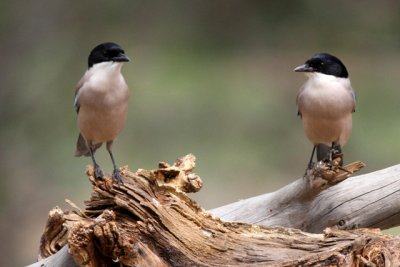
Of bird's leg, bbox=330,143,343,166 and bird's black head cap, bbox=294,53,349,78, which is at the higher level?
bird's black head cap, bbox=294,53,349,78

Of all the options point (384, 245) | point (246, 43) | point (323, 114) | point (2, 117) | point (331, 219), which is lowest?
point (384, 245)

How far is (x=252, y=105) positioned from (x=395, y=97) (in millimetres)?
1786

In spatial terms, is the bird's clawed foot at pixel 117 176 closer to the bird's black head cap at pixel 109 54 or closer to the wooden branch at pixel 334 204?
the bird's black head cap at pixel 109 54

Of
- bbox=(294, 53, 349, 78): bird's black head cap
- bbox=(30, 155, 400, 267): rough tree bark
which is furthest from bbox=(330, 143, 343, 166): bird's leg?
→ bbox=(294, 53, 349, 78): bird's black head cap

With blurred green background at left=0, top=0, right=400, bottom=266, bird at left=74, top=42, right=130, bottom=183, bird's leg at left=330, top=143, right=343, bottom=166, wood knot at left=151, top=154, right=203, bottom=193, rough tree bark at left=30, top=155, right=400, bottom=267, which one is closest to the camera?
rough tree bark at left=30, top=155, right=400, bottom=267

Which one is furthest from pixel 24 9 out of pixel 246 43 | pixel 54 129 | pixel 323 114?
pixel 323 114

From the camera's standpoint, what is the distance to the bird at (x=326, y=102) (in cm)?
531

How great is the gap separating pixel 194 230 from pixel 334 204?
884 millimetres

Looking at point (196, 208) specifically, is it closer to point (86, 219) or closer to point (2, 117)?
point (86, 219)

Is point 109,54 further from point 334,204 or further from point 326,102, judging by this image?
point 334,204

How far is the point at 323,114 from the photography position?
5.29 meters

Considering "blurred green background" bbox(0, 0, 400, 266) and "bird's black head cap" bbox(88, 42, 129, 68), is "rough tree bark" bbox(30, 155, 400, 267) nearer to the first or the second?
"bird's black head cap" bbox(88, 42, 129, 68)

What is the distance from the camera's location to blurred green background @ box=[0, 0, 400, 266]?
31.9 ft

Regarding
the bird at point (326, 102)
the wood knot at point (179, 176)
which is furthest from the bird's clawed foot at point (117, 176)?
the bird at point (326, 102)
